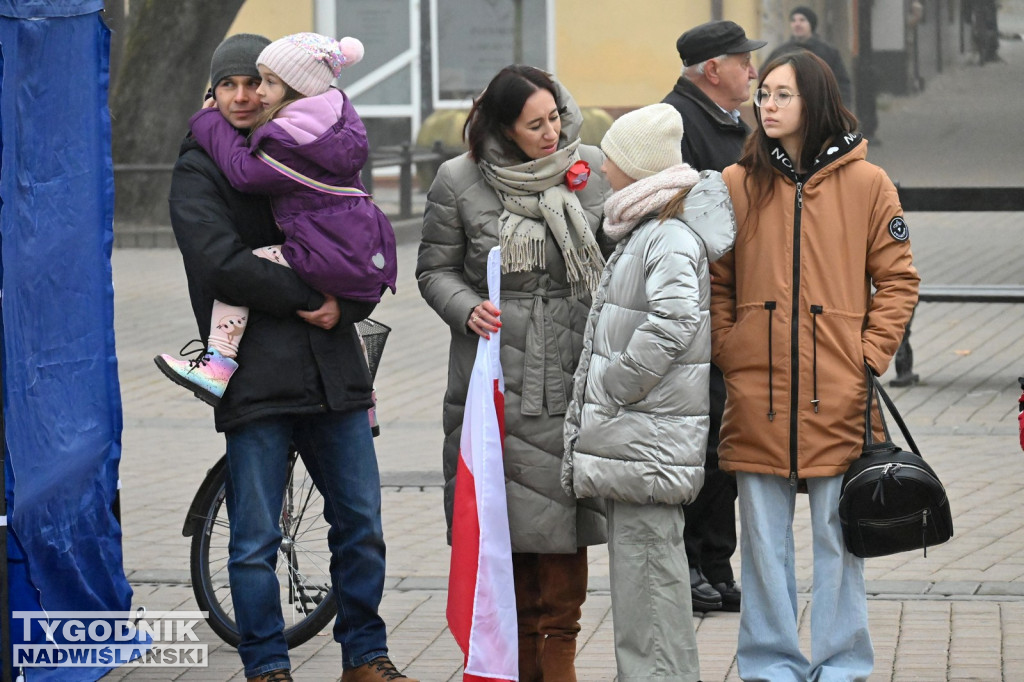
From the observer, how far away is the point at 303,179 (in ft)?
14.8

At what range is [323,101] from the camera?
4.55 meters

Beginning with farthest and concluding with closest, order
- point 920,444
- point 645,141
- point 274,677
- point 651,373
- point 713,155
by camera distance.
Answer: point 920,444 < point 713,155 < point 274,677 < point 645,141 < point 651,373

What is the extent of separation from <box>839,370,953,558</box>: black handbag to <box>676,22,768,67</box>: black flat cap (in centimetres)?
182

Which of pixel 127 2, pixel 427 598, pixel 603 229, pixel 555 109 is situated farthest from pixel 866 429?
pixel 127 2

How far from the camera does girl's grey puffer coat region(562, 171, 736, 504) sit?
14.1 feet

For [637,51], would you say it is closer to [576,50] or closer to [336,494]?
[576,50]

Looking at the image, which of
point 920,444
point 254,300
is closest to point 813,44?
point 920,444

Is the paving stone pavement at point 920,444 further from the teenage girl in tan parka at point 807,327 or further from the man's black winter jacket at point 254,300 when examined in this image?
the man's black winter jacket at point 254,300

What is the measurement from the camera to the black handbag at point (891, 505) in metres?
4.37

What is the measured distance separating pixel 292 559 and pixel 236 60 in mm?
1727

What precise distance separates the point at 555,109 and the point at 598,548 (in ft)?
8.31

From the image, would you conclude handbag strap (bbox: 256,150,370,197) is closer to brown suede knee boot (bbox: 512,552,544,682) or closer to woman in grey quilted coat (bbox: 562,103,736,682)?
woman in grey quilted coat (bbox: 562,103,736,682)

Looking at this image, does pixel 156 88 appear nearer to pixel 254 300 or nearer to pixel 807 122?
pixel 254 300

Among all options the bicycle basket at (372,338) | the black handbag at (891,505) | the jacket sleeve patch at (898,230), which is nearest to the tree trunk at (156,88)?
the bicycle basket at (372,338)
